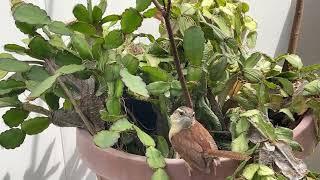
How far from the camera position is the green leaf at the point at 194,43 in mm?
603

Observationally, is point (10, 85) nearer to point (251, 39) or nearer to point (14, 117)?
point (14, 117)

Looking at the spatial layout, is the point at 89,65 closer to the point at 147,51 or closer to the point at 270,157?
the point at 147,51

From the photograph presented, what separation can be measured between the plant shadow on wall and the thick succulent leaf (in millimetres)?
260

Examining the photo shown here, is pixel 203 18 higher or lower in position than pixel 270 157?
higher

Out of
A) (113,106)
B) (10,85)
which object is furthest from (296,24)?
(10,85)

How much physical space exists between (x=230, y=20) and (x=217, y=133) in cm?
18

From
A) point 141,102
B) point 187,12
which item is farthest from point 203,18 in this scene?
point 141,102

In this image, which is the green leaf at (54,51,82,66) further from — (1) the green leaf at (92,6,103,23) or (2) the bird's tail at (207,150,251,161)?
(2) the bird's tail at (207,150,251,161)

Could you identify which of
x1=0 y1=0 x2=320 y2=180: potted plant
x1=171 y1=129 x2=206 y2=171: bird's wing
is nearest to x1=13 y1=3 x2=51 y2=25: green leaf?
x1=0 y1=0 x2=320 y2=180: potted plant

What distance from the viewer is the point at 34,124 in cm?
67

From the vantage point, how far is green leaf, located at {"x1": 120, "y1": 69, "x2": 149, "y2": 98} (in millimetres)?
579

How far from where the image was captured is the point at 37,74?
25.4 inches

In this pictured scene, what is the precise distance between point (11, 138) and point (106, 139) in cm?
16

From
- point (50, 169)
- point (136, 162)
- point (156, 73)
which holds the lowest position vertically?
point (50, 169)
